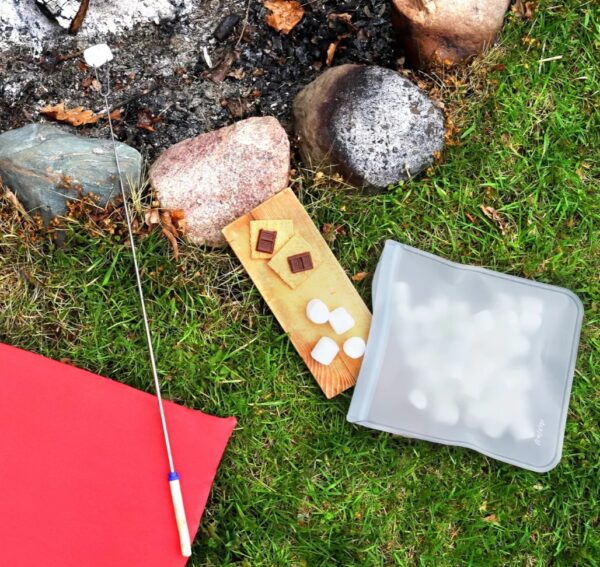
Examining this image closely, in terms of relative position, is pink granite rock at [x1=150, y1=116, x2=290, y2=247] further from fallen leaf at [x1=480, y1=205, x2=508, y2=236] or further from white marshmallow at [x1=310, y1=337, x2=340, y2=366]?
fallen leaf at [x1=480, y1=205, x2=508, y2=236]

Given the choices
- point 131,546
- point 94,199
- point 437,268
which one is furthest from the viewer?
point 437,268

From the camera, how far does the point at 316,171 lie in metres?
2.70

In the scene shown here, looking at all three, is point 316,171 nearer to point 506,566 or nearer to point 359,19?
point 359,19

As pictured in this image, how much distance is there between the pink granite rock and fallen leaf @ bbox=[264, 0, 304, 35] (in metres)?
0.46

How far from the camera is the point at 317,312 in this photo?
104 inches

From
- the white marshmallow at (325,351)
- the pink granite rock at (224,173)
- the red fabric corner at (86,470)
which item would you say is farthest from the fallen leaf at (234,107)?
the red fabric corner at (86,470)

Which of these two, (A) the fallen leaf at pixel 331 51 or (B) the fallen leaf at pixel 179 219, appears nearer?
(B) the fallen leaf at pixel 179 219

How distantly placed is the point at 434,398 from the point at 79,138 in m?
1.73

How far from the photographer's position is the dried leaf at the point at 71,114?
2734mm

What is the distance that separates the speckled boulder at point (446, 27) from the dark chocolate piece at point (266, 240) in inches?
37.9

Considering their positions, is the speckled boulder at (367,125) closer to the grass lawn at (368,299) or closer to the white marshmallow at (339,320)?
the grass lawn at (368,299)

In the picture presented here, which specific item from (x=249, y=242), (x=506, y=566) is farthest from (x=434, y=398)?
(x=249, y=242)

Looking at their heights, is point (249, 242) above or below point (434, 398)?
above

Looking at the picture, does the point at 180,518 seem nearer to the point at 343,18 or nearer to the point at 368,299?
the point at 368,299
